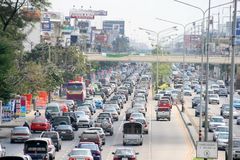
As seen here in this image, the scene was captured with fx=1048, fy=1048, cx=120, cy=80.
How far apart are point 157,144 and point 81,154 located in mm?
19908

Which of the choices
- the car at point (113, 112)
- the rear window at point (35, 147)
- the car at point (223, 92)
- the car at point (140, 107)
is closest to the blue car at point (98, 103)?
the car at point (140, 107)

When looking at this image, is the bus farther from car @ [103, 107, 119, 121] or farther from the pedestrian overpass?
the pedestrian overpass

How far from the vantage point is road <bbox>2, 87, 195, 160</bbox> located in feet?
189

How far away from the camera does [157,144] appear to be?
217 feet

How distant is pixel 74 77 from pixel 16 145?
240 ft

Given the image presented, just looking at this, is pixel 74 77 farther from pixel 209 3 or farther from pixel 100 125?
pixel 209 3

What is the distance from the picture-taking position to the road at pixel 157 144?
57594 mm

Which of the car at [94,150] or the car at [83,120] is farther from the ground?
the car at [94,150]

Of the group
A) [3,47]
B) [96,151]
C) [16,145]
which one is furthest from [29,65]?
[96,151]

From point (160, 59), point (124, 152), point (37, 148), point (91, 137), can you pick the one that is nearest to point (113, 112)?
point (91, 137)

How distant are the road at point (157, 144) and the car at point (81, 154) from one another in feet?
23.8

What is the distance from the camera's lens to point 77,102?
109938 mm

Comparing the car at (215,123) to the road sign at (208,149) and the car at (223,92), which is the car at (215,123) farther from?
the car at (223,92)

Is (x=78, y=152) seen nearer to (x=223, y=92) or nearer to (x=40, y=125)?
(x=40, y=125)
